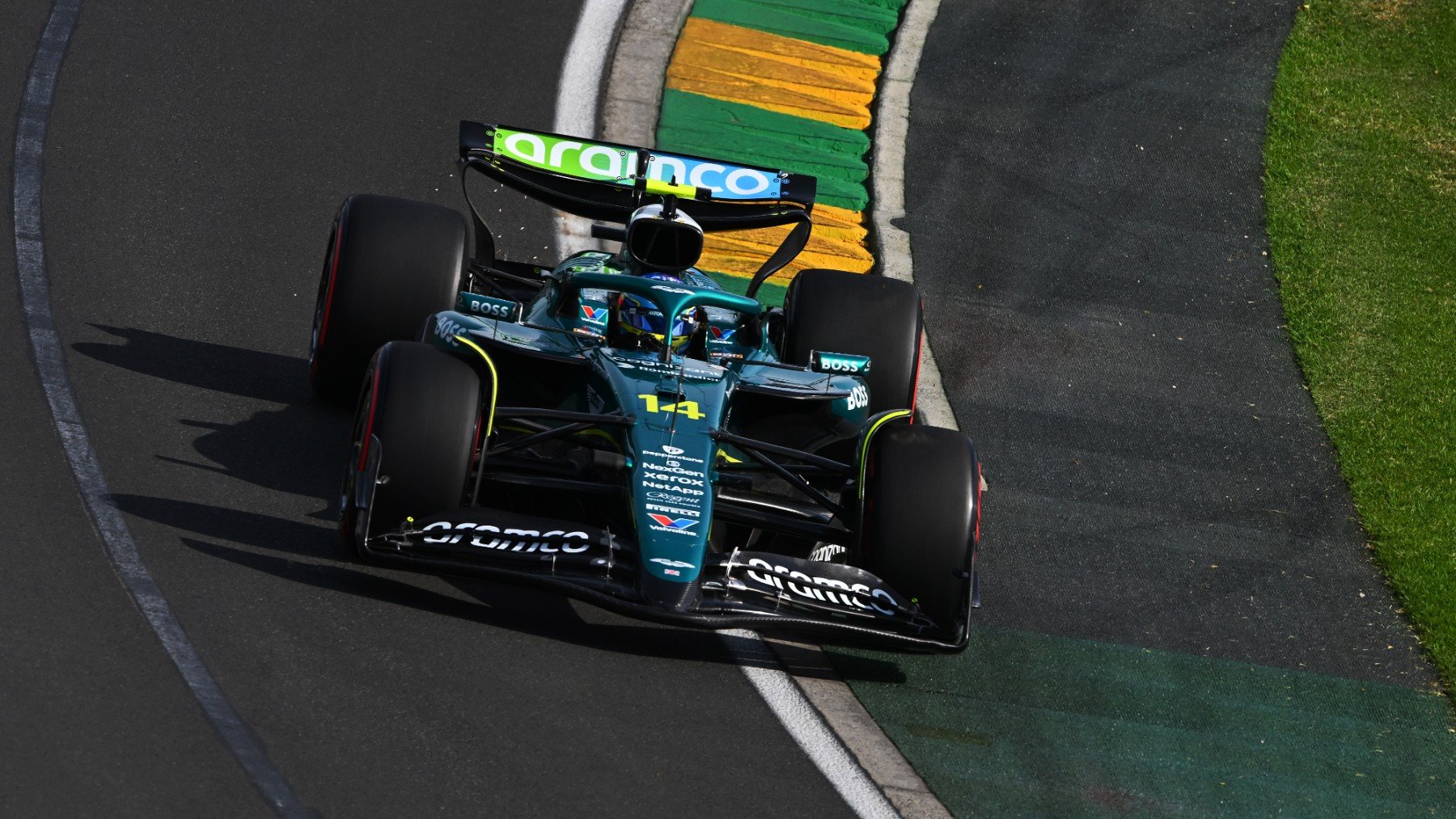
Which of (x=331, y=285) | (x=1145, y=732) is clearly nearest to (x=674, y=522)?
(x=1145, y=732)

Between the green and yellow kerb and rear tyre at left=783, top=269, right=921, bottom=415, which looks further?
the green and yellow kerb

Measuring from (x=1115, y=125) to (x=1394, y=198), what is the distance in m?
2.14

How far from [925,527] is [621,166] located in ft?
10.5

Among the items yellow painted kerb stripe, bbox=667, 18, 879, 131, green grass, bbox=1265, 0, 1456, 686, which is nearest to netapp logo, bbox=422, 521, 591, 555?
green grass, bbox=1265, 0, 1456, 686

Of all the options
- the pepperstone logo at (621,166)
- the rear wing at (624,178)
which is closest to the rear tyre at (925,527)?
the rear wing at (624,178)

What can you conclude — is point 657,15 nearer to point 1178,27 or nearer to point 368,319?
point 1178,27

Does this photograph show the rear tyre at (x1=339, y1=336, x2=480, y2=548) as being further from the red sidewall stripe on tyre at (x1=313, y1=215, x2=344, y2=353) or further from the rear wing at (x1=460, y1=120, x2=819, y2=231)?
the rear wing at (x1=460, y1=120, x2=819, y2=231)

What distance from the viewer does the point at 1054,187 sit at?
14.2m

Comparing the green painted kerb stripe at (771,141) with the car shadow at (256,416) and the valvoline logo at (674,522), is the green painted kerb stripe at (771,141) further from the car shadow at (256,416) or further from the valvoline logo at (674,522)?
the valvoline logo at (674,522)

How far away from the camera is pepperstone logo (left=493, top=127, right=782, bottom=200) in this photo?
10062 mm

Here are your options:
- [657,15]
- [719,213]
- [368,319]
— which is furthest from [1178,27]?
[368,319]

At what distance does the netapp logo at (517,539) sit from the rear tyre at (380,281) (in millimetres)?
2226

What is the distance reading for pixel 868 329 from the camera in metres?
9.71

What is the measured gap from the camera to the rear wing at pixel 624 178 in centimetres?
1004
